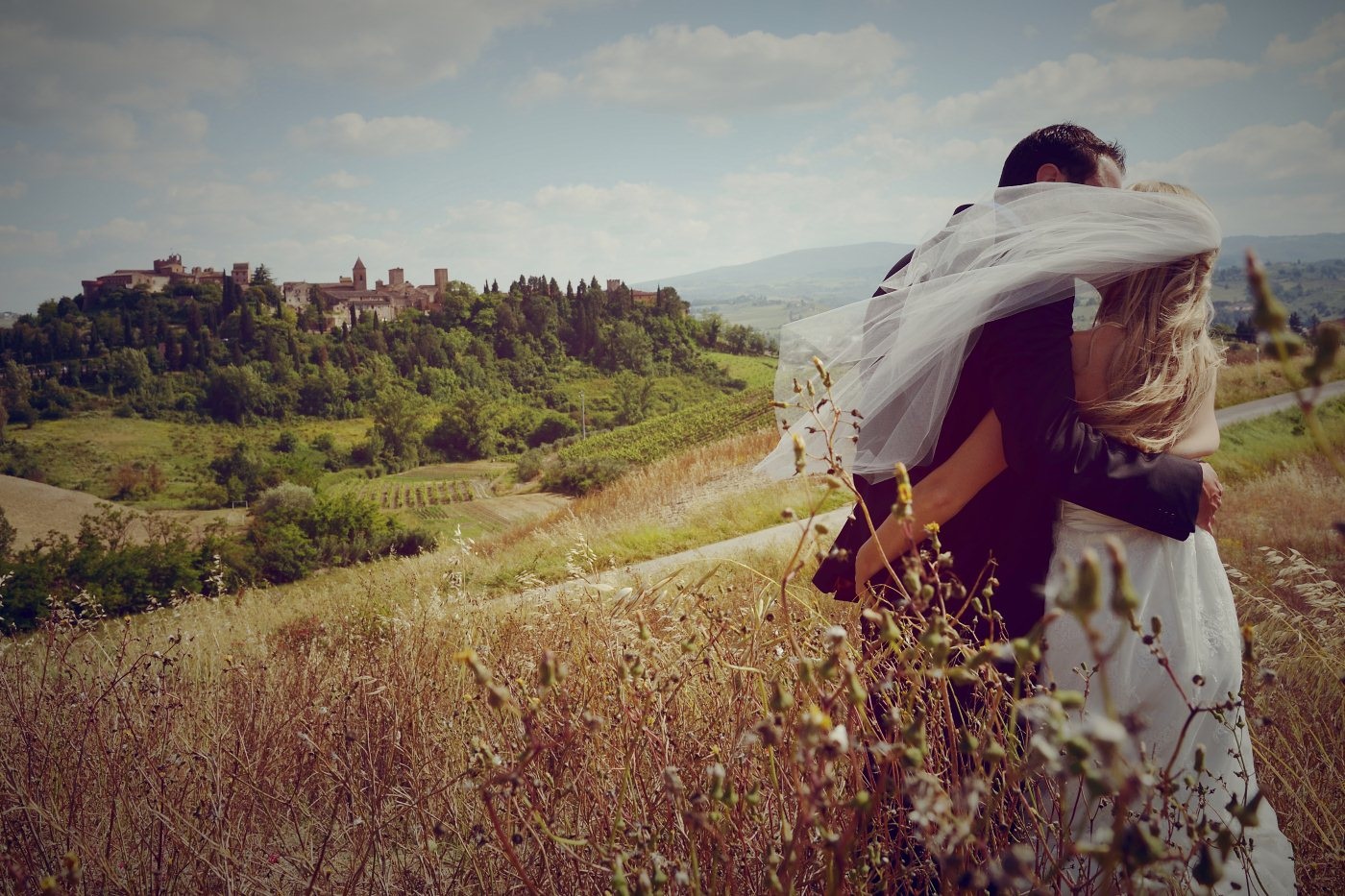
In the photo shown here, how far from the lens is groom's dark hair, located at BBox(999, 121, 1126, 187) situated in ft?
7.23

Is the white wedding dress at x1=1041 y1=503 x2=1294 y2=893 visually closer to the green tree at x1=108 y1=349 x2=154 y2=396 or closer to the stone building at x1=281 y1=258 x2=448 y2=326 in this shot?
the green tree at x1=108 y1=349 x2=154 y2=396

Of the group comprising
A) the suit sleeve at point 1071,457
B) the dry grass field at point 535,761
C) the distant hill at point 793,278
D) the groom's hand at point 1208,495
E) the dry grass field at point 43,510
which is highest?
the distant hill at point 793,278

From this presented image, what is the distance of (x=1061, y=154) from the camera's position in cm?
223

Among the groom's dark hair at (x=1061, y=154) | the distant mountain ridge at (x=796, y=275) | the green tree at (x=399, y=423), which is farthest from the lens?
the distant mountain ridge at (x=796, y=275)

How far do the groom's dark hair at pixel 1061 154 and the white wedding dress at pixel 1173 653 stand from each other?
3.42ft

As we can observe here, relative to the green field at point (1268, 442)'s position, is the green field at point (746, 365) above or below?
below

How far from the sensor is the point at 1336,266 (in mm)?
23688

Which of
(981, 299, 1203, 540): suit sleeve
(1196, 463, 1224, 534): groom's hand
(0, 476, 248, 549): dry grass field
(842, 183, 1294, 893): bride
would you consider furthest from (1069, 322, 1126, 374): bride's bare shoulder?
(0, 476, 248, 549): dry grass field

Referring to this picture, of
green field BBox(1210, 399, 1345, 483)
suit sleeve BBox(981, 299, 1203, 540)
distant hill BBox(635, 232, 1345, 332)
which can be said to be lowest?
green field BBox(1210, 399, 1345, 483)

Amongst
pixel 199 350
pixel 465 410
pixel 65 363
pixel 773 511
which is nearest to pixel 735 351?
pixel 465 410

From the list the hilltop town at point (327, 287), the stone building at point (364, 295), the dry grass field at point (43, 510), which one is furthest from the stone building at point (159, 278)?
the dry grass field at point (43, 510)

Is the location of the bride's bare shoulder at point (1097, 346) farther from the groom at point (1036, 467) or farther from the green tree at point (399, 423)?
the green tree at point (399, 423)

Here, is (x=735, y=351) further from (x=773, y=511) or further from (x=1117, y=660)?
(x=1117, y=660)

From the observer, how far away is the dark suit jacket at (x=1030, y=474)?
5.82ft
